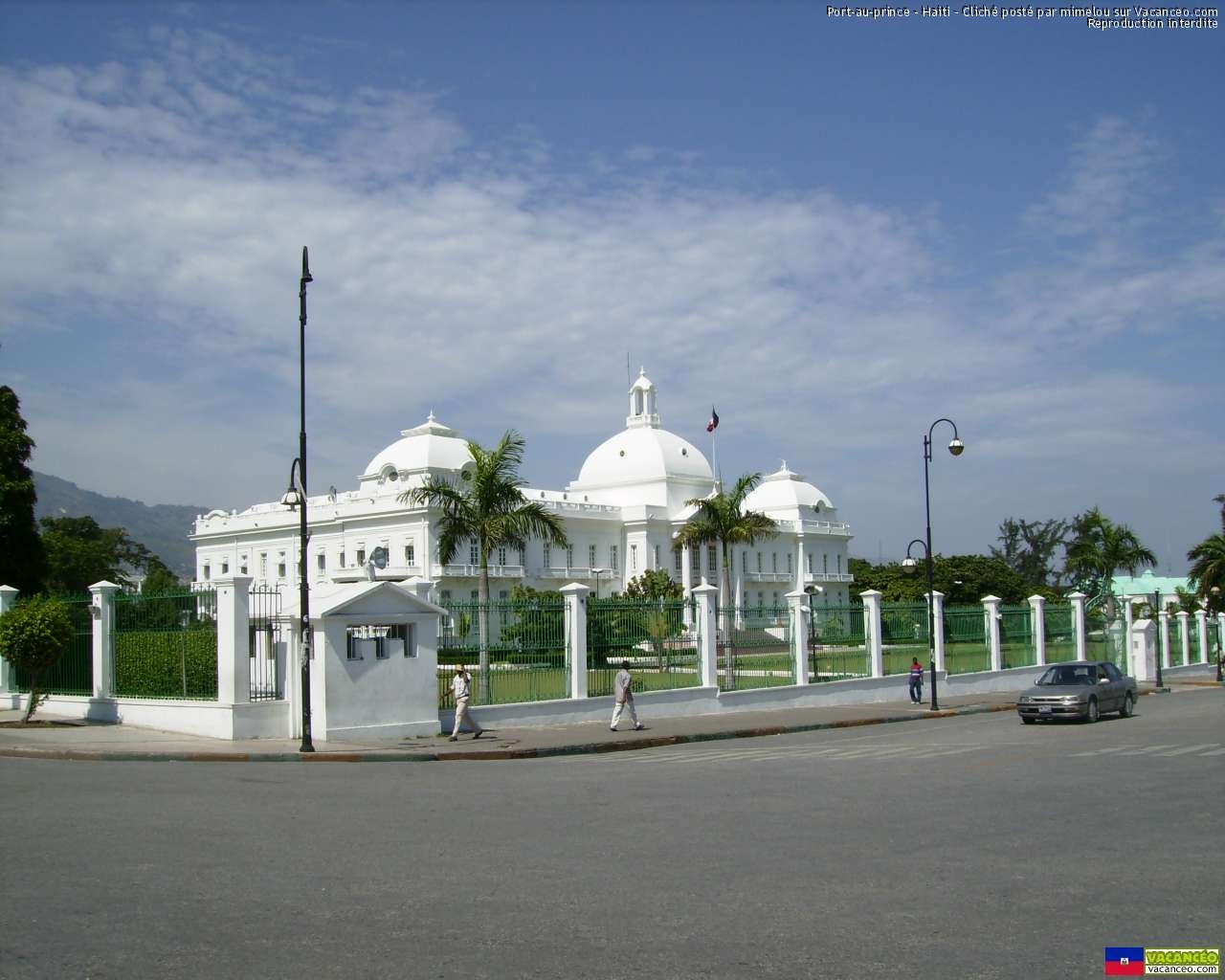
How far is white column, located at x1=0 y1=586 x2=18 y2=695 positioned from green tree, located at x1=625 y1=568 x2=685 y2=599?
3890 centimetres

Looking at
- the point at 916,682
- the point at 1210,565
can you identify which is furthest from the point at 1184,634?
the point at 916,682

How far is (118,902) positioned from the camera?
312 inches

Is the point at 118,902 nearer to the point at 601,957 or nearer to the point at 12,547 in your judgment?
the point at 601,957

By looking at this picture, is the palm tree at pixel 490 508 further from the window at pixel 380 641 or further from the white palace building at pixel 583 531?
the white palace building at pixel 583 531

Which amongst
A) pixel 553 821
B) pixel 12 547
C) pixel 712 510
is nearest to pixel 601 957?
pixel 553 821

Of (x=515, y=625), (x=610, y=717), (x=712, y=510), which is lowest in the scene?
(x=610, y=717)

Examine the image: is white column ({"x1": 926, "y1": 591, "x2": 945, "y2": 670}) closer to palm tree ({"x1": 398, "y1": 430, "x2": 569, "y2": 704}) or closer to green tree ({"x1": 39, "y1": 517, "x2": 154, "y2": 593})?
palm tree ({"x1": 398, "y1": 430, "x2": 569, "y2": 704})

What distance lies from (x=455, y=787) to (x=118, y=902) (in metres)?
7.11

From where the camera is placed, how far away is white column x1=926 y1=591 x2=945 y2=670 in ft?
122

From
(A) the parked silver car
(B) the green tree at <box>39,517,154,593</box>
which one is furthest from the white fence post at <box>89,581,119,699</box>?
(B) the green tree at <box>39,517,154,593</box>

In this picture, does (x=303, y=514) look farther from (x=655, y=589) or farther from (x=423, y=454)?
(x=423, y=454)

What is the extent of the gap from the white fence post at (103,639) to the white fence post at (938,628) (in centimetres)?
2396

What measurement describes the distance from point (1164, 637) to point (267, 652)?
142 feet

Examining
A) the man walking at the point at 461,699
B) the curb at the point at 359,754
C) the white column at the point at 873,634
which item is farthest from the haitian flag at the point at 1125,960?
the white column at the point at 873,634
